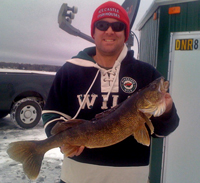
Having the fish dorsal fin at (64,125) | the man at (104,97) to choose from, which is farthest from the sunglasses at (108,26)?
the fish dorsal fin at (64,125)

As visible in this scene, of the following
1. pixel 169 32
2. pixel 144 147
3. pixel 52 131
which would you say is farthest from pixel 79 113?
pixel 169 32

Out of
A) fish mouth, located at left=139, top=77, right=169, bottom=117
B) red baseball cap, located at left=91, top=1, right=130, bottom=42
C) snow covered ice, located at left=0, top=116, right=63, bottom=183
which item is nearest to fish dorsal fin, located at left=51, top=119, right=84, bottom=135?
fish mouth, located at left=139, top=77, right=169, bottom=117

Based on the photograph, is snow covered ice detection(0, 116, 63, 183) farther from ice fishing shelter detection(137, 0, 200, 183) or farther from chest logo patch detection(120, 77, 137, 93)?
chest logo patch detection(120, 77, 137, 93)

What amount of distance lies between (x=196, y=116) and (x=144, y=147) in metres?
1.41

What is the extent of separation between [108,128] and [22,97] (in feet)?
17.8

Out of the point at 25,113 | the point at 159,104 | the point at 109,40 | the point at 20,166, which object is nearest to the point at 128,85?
the point at 159,104

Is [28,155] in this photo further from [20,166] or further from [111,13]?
[20,166]

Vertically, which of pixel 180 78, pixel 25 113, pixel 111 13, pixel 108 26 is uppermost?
pixel 111 13

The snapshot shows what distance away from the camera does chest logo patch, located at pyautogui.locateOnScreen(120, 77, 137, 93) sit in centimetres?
223

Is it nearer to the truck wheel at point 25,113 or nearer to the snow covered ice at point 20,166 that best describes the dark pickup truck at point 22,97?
the truck wheel at point 25,113

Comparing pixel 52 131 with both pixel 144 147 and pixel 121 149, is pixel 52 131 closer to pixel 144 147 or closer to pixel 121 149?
pixel 121 149

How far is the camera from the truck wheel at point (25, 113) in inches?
234

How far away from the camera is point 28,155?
79.9 inches

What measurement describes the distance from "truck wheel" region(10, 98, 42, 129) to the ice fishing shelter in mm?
4364
